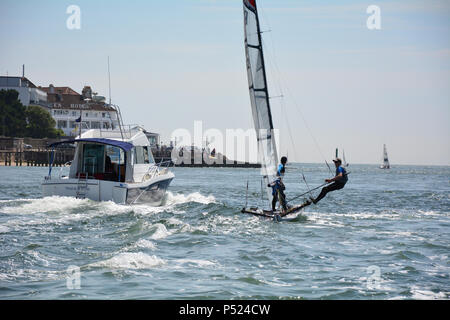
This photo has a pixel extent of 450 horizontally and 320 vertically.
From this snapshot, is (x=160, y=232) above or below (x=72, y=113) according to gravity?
below

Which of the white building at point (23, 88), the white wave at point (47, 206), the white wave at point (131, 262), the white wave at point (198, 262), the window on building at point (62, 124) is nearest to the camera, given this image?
the white wave at point (131, 262)

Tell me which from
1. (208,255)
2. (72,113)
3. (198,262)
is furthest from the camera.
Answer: (72,113)

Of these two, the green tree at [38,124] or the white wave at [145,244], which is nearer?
the white wave at [145,244]

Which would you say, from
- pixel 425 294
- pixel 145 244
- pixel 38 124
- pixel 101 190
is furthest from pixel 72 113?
pixel 425 294

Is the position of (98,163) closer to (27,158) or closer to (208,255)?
(208,255)

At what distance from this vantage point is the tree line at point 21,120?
104569 mm

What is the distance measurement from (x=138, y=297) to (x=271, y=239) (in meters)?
7.84

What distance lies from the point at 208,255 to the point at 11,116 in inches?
3896

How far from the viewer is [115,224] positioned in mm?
19062

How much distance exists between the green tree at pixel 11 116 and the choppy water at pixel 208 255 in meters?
86.7

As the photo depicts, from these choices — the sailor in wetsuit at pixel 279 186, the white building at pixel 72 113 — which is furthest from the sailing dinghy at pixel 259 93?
the white building at pixel 72 113

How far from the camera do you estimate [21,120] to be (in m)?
106

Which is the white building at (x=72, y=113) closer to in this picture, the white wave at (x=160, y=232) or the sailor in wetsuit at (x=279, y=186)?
the sailor in wetsuit at (x=279, y=186)
